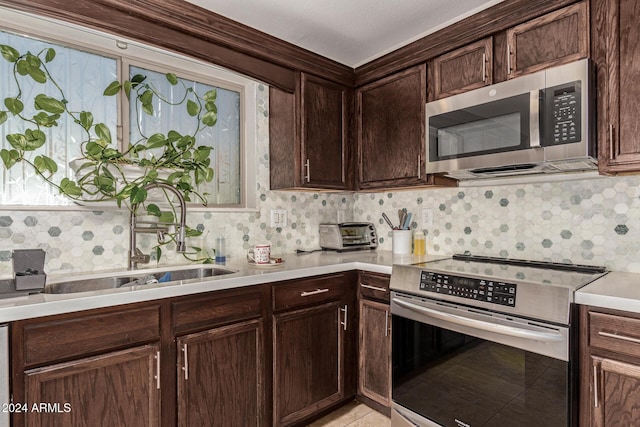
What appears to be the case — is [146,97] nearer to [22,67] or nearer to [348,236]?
[22,67]

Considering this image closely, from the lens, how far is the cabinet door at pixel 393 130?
2.23 metres

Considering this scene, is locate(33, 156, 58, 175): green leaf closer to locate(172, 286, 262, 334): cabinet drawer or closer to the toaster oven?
locate(172, 286, 262, 334): cabinet drawer

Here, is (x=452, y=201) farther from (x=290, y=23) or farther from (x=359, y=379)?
(x=290, y=23)

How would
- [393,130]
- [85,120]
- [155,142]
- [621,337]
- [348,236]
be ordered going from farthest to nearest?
[348,236]
[393,130]
[155,142]
[85,120]
[621,337]

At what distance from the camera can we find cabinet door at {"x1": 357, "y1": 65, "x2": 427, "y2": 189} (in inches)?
88.0

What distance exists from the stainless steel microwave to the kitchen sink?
54.0 inches

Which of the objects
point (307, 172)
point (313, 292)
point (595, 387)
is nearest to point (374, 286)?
point (313, 292)

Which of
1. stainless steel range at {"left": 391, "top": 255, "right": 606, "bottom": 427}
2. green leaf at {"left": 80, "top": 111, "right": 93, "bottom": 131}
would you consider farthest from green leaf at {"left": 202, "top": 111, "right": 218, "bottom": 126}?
stainless steel range at {"left": 391, "top": 255, "right": 606, "bottom": 427}

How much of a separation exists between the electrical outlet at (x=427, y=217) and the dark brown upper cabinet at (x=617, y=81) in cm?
105

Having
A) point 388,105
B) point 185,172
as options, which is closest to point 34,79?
point 185,172

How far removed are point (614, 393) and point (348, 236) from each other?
1.68 metres

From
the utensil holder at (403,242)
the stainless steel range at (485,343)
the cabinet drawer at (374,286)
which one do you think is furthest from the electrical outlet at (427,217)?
the cabinet drawer at (374,286)

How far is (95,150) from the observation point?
1.70 m

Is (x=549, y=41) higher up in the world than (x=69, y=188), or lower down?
higher up
